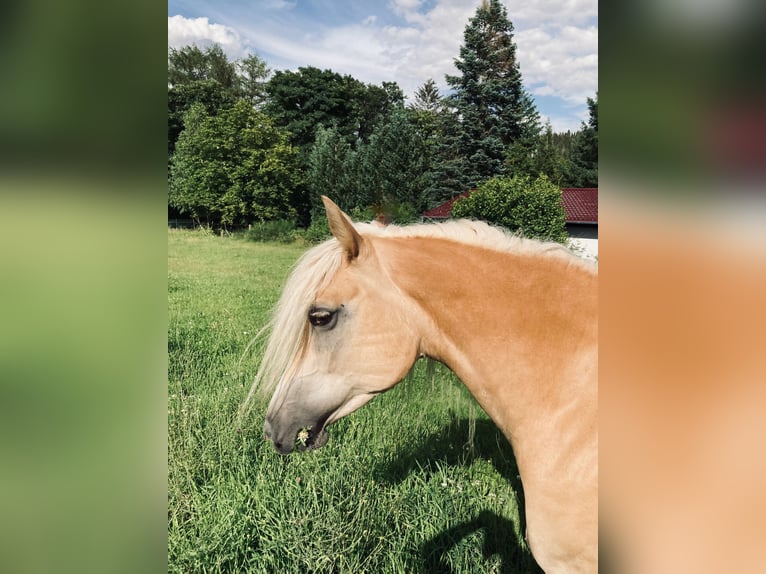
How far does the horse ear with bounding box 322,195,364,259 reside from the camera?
1.33 m

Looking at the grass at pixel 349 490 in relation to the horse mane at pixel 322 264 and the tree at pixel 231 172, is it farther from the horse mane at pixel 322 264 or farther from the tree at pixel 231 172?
the tree at pixel 231 172

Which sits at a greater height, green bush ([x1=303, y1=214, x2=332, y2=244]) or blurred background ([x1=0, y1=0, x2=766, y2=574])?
green bush ([x1=303, y1=214, x2=332, y2=244])

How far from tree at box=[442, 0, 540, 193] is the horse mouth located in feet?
63.4

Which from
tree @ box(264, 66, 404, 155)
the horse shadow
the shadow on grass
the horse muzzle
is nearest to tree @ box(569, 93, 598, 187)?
the horse muzzle

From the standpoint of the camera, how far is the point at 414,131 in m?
22.2

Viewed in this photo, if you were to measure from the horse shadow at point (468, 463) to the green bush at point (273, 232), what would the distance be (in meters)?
15.1

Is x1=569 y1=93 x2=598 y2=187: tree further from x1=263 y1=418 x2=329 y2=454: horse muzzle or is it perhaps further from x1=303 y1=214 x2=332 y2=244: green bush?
x1=303 y1=214 x2=332 y2=244: green bush

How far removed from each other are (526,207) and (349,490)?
8.61m

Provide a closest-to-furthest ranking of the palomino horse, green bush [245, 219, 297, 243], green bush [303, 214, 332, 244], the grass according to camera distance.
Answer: the palomino horse < the grass < green bush [303, 214, 332, 244] < green bush [245, 219, 297, 243]

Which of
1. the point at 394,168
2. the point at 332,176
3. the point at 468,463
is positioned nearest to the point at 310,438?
the point at 468,463

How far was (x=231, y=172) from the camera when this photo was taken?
21016 millimetres
